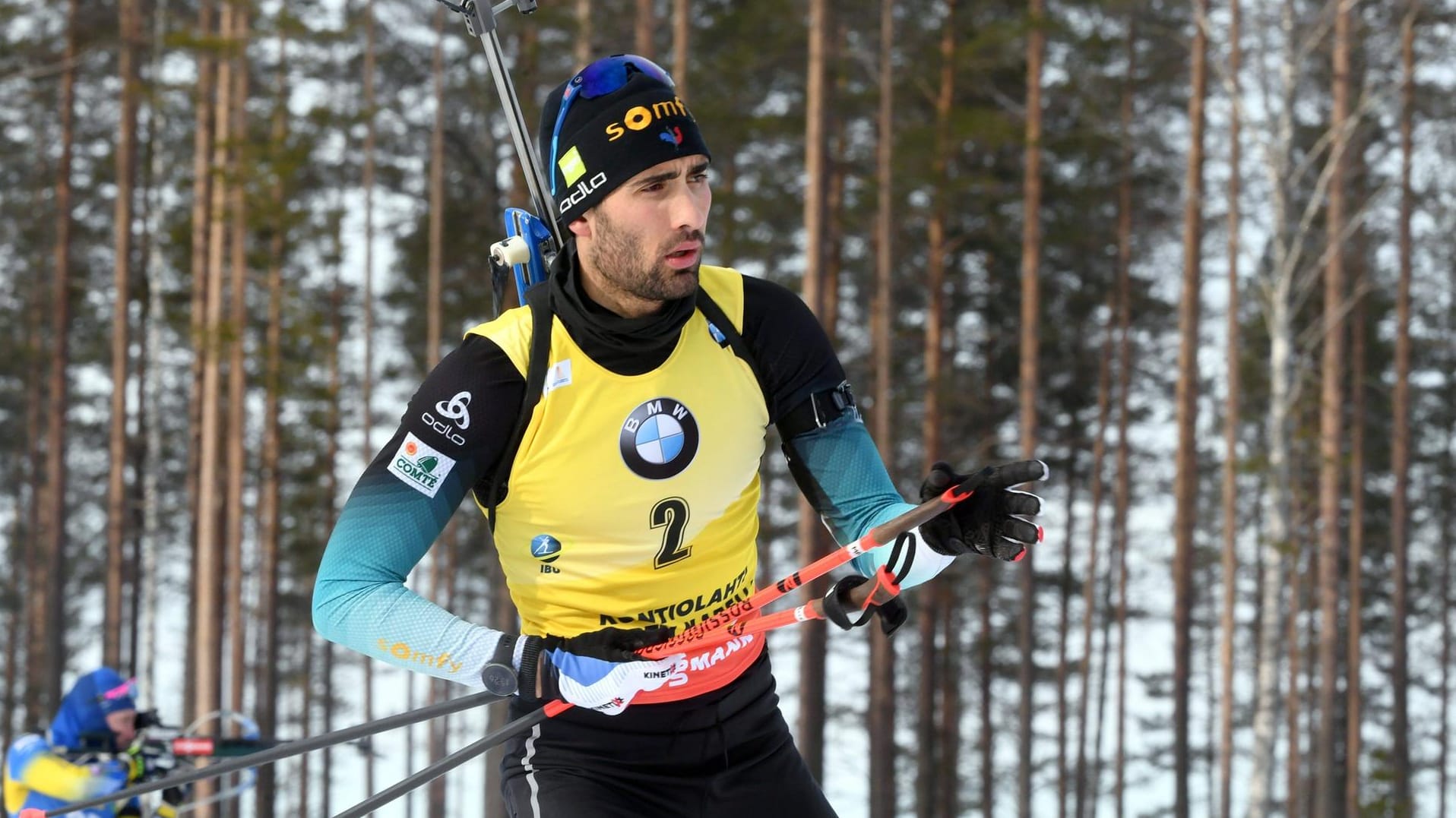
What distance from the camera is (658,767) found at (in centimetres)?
296

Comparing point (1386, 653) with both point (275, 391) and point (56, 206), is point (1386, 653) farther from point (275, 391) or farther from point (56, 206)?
point (56, 206)

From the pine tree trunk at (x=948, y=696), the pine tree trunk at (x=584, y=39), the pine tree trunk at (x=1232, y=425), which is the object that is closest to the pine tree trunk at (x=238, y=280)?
the pine tree trunk at (x=584, y=39)

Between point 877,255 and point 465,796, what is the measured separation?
122 feet

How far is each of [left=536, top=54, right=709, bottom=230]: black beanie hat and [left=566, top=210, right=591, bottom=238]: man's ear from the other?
1 centimetres

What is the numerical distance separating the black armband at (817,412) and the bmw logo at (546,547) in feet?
2.09

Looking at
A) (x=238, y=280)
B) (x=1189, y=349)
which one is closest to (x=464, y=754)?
(x=238, y=280)

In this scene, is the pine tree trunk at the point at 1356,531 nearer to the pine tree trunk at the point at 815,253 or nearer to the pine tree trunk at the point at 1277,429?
the pine tree trunk at the point at 1277,429

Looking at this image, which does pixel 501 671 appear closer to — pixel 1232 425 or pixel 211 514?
pixel 211 514

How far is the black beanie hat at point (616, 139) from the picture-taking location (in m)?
3.07

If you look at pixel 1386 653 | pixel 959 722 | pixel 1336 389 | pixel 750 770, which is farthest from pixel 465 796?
pixel 750 770

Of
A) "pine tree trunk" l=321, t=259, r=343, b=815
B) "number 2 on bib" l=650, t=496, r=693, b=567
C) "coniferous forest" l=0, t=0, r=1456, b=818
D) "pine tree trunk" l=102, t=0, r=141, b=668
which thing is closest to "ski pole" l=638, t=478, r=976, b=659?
"number 2 on bib" l=650, t=496, r=693, b=567

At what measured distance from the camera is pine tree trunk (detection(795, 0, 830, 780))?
14633 mm

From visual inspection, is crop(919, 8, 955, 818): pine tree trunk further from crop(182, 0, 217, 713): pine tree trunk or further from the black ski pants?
the black ski pants

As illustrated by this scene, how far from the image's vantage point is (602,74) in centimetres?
328
